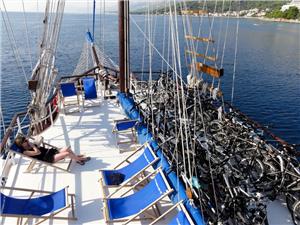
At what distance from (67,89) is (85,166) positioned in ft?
11.2

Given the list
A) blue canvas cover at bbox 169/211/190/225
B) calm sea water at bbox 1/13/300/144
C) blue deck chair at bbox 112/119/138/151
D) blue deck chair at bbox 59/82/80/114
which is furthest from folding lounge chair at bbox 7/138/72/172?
calm sea water at bbox 1/13/300/144

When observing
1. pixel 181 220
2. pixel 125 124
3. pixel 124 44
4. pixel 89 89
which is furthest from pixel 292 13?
pixel 181 220

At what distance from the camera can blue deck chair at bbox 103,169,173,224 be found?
434 centimetres

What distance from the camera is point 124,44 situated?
8461 mm

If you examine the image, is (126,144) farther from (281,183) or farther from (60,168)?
(281,183)

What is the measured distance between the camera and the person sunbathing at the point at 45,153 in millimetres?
5426

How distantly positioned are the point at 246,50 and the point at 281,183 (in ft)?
123

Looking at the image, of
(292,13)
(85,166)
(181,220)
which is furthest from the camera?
(292,13)

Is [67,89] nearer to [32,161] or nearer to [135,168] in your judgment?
[32,161]

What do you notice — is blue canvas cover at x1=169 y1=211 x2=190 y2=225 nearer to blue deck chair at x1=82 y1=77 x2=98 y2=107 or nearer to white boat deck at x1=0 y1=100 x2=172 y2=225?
white boat deck at x1=0 y1=100 x2=172 y2=225

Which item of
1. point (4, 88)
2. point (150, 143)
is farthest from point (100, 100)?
point (4, 88)

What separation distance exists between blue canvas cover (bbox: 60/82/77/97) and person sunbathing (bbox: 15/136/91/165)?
3.06 meters

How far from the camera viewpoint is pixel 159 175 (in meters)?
4.74

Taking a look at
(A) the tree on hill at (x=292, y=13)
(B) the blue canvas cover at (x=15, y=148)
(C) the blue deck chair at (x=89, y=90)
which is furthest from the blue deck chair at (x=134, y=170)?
(A) the tree on hill at (x=292, y=13)
